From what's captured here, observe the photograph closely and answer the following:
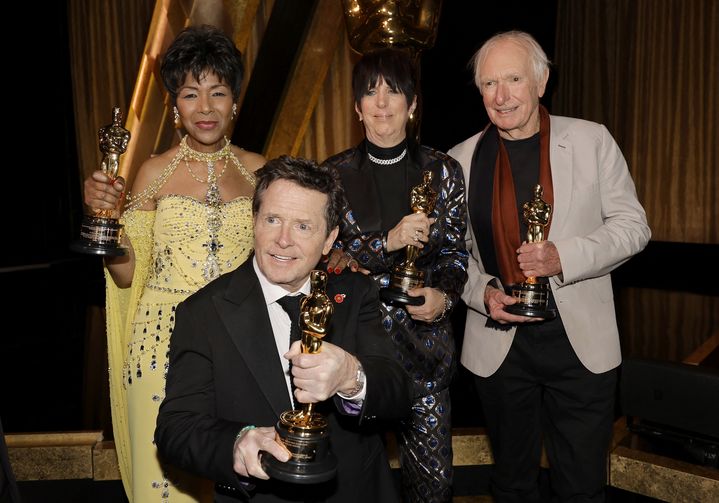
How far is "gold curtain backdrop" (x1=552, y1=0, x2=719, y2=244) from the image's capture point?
9.41 meters

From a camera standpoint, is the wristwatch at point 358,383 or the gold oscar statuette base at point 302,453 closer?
the gold oscar statuette base at point 302,453

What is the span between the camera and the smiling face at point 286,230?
180 cm

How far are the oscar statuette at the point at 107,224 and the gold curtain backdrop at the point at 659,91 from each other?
8.75 meters

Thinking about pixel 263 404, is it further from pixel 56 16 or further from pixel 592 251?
pixel 56 16

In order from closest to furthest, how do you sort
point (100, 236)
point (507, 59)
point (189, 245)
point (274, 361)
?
point (274, 361), point (100, 236), point (507, 59), point (189, 245)

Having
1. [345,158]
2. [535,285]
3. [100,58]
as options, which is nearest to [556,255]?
[535,285]

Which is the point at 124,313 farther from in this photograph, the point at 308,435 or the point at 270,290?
the point at 308,435

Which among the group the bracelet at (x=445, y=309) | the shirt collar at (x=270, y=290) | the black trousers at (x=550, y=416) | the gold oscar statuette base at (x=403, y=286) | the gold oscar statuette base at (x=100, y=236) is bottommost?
the black trousers at (x=550, y=416)

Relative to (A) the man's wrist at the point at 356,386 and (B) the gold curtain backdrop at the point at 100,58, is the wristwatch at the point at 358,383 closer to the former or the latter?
(A) the man's wrist at the point at 356,386

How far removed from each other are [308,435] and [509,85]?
5.07 feet

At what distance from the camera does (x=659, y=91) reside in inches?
385

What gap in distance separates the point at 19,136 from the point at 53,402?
18.5 feet

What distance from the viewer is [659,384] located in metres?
3.40

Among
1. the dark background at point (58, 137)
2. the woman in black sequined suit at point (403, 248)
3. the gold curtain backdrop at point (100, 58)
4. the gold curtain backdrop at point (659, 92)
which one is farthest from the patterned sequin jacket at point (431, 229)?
the gold curtain backdrop at point (659, 92)
